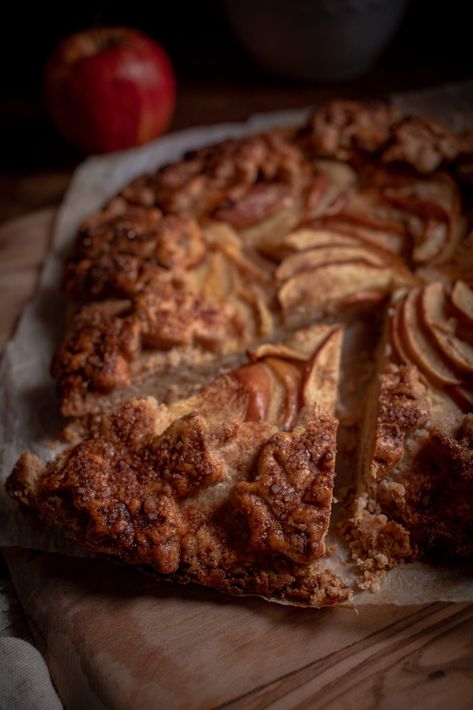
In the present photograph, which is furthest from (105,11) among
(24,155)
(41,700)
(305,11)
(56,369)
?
(41,700)

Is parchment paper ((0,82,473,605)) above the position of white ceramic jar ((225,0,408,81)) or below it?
below

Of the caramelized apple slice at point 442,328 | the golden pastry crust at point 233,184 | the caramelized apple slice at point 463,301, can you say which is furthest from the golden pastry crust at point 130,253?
the caramelized apple slice at point 463,301

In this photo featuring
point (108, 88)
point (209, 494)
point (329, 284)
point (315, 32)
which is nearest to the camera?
point (209, 494)

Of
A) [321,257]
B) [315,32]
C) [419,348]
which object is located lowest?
[419,348]

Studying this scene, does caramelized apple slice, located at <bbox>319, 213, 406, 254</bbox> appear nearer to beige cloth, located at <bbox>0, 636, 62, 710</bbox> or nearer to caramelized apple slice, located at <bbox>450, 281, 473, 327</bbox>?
caramelized apple slice, located at <bbox>450, 281, 473, 327</bbox>

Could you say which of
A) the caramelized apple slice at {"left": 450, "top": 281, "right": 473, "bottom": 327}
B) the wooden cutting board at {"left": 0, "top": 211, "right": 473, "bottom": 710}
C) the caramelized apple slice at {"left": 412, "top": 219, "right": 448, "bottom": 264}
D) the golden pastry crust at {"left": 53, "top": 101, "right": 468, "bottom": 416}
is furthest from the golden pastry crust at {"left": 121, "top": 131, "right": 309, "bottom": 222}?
the wooden cutting board at {"left": 0, "top": 211, "right": 473, "bottom": 710}

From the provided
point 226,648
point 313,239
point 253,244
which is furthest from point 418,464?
point 253,244

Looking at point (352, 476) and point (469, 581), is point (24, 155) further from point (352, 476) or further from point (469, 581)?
point (469, 581)

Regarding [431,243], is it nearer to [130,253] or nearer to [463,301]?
[463,301]
